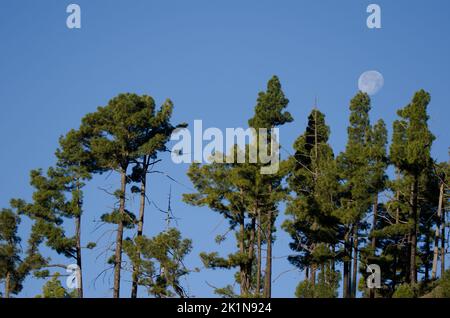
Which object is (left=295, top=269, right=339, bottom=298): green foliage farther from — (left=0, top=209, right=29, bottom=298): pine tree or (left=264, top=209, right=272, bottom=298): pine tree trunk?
(left=0, top=209, right=29, bottom=298): pine tree

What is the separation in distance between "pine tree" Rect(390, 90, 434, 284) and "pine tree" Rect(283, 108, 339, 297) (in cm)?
335

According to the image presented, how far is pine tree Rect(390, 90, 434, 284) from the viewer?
145ft

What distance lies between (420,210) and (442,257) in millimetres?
2939

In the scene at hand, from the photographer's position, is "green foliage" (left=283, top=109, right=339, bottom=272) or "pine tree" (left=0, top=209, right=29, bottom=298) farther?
"pine tree" (left=0, top=209, right=29, bottom=298)

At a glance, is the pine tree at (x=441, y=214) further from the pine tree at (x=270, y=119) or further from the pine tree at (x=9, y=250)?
the pine tree at (x=9, y=250)

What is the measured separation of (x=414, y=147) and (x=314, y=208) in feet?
18.2

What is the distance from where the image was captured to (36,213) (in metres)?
48.1

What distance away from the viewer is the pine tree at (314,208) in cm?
4466

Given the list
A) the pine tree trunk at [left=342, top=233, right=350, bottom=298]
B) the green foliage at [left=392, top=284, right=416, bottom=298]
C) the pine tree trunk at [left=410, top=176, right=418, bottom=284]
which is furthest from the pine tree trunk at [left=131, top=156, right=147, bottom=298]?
the pine tree trunk at [left=410, top=176, right=418, bottom=284]

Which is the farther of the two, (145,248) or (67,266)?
(67,266)

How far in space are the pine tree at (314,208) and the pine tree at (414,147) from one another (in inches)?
132

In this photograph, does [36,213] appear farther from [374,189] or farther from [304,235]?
[374,189]
